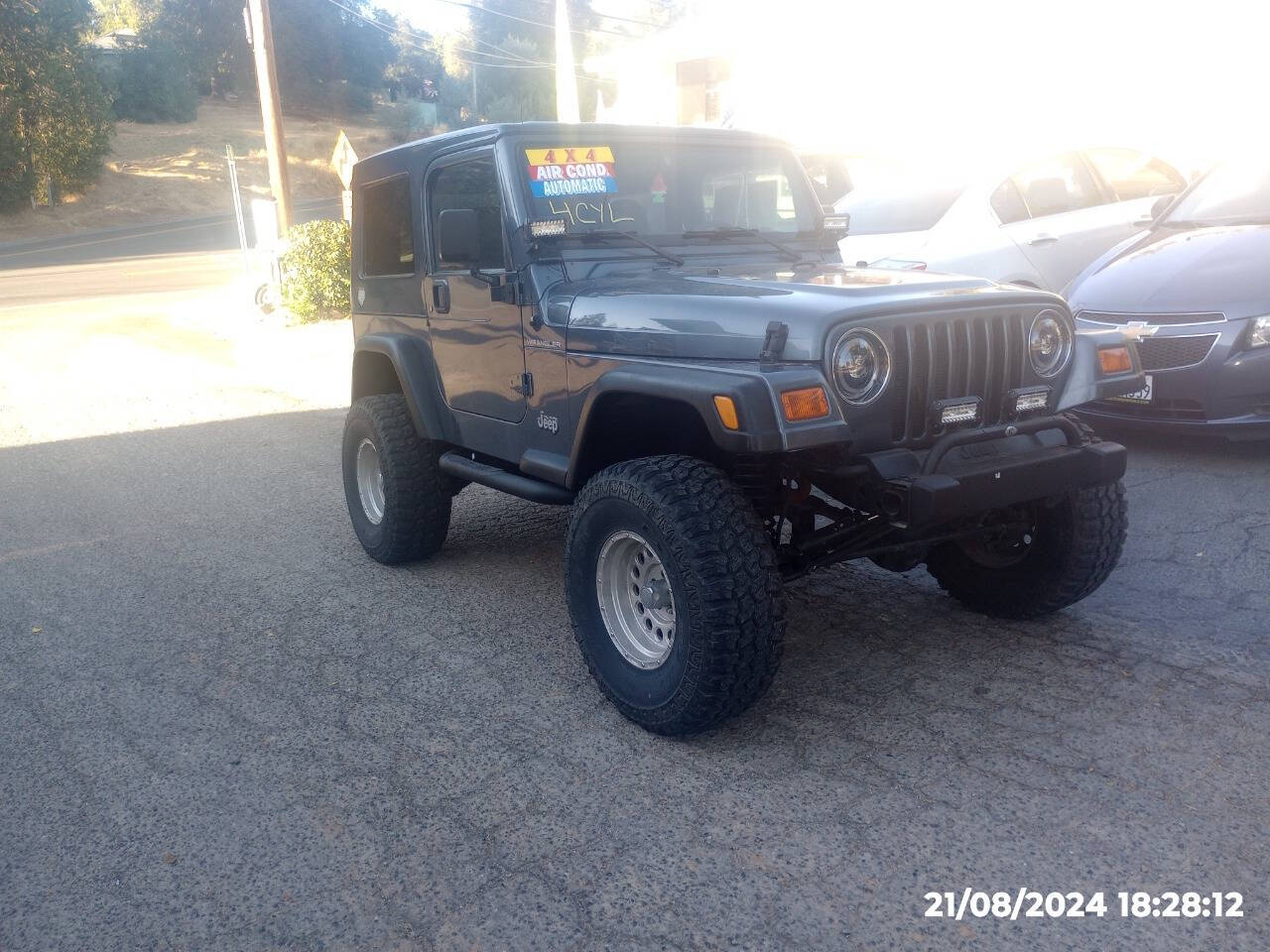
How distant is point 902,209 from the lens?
27.5ft

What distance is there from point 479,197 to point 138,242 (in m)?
35.4

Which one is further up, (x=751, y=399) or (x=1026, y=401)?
(x=751, y=399)

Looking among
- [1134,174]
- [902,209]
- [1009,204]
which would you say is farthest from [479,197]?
[1134,174]

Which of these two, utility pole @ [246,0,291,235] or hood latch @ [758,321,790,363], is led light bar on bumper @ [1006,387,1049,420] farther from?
utility pole @ [246,0,291,235]

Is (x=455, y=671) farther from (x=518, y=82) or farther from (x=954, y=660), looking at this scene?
(x=518, y=82)

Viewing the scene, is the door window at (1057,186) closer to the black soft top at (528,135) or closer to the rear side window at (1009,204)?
the rear side window at (1009,204)

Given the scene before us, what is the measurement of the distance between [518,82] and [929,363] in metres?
66.3

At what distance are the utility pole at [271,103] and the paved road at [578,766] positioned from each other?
498 inches

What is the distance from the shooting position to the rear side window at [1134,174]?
838 centimetres

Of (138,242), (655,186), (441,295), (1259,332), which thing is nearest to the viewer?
(655,186)

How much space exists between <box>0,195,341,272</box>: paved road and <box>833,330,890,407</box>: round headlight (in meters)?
29.9

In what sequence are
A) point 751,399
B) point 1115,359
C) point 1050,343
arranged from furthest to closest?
point 1115,359
point 1050,343
point 751,399

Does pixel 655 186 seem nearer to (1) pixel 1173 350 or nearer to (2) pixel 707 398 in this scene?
(2) pixel 707 398

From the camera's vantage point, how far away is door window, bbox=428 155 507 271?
4301 mm
